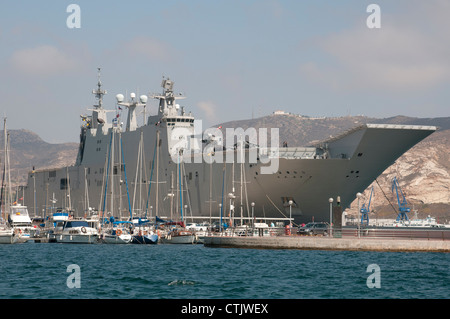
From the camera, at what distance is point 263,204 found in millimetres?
66812

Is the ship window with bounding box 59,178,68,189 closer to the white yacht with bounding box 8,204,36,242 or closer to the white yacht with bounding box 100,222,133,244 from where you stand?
the white yacht with bounding box 8,204,36,242

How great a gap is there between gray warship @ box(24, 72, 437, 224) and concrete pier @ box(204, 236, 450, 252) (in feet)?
16.7

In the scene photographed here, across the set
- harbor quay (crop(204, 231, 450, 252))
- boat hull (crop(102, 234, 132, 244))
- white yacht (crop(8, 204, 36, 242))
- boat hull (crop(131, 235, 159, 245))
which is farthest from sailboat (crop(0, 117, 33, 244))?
harbor quay (crop(204, 231, 450, 252))

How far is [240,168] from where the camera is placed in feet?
213

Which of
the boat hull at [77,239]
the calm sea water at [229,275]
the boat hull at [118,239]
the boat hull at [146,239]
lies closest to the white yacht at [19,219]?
the boat hull at [77,239]

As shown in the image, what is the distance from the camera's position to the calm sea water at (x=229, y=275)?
25141 millimetres

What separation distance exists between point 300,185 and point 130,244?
16476 mm

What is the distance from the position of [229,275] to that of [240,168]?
34.8m

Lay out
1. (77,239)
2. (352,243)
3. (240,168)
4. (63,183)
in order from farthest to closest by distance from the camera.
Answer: (63,183), (240,168), (77,239), (352,243)

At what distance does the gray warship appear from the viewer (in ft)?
196

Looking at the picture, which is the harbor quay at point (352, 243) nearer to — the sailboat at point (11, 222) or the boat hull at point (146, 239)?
the boat hull at point (146, 239)

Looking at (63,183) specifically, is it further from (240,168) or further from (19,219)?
(240,168)

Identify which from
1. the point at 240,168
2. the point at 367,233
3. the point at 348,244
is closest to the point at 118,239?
the point at 240,168
